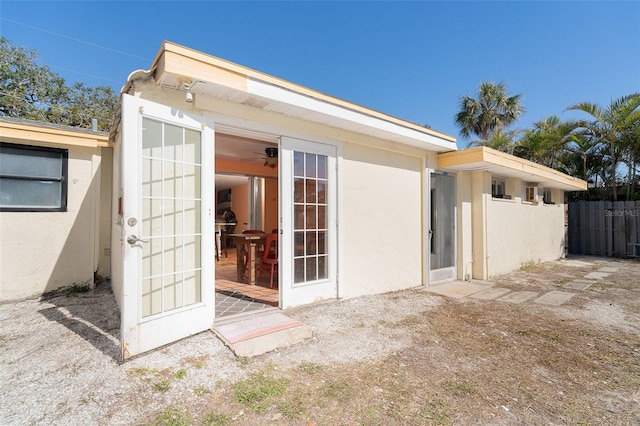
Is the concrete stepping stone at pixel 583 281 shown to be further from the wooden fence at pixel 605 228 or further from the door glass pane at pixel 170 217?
the door glass pane at pixel 170 217

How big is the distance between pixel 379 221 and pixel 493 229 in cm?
342

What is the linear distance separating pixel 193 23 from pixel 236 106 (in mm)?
5444

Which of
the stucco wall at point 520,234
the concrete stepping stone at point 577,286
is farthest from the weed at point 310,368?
the concrete stepping stone at point 577,286

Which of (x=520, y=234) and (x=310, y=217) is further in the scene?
(x=520, y=234)

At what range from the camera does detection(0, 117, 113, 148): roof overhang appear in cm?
407

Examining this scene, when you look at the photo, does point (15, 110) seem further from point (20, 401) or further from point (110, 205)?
point (20, 401)

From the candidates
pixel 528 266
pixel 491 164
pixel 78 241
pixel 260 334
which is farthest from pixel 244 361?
pixel 528 266

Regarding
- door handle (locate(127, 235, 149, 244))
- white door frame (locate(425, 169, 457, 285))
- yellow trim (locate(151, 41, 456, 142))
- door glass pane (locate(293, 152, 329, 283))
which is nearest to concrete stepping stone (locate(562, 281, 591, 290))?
white door frame (locate(425, 169, 457, 285))

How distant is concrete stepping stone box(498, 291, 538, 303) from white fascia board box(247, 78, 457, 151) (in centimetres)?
286

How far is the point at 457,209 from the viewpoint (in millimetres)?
6074

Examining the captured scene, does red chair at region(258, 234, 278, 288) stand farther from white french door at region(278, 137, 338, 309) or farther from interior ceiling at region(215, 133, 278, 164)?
interior ceiling at region(215, 133, 278, 164)

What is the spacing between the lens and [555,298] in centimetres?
479

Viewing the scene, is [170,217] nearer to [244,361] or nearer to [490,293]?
[244,361]

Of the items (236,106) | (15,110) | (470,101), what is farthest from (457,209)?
(15,110)
